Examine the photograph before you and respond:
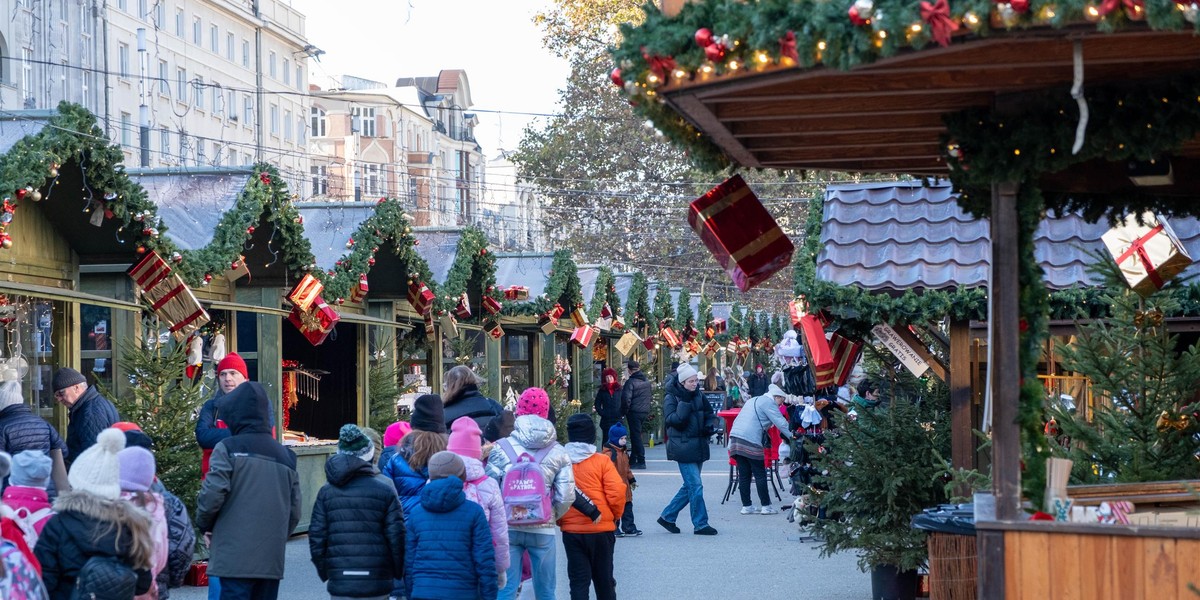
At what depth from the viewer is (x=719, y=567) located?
42.1 feet

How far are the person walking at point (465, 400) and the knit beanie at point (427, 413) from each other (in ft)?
6.46

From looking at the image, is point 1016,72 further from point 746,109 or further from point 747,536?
point 747,536

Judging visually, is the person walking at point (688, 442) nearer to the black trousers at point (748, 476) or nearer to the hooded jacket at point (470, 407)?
the black trousers at point (748, 476)

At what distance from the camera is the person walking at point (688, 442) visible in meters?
15.2

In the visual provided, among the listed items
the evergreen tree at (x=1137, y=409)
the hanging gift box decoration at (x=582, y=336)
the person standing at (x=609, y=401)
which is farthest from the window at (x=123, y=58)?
the evergreen tree at (x=1137, y=409)

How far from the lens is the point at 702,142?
6.00 m

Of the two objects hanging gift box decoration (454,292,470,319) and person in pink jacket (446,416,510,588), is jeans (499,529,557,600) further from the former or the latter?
hanging gift box decoration (454,292,470,319)

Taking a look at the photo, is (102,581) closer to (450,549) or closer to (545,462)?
(450,549)

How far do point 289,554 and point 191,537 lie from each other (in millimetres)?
5655

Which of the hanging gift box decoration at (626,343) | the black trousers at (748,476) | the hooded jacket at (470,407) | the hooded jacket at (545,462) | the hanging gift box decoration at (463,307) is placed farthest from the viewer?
the hanging gift box decoration at (626,343)

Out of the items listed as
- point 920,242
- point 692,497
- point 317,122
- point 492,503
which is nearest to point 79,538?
point 492,503

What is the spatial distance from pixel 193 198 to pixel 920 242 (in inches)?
243

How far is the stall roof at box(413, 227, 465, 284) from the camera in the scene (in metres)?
18.5

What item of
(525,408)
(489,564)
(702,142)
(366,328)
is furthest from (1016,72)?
(366,328)
